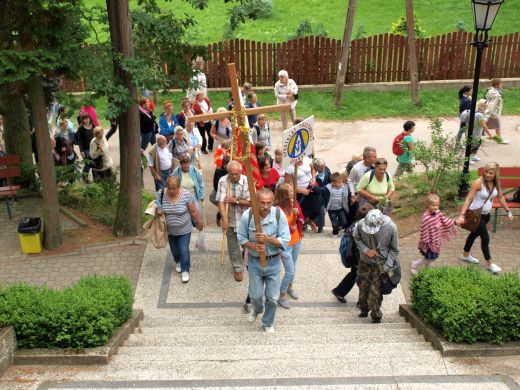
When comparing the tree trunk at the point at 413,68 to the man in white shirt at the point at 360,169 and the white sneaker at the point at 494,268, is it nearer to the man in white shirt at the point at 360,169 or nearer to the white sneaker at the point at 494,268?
the man in white shirt at the point at 360,169

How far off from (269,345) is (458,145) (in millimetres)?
6474

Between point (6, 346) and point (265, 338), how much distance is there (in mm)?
2642

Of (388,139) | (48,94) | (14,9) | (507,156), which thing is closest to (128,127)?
(48,94)

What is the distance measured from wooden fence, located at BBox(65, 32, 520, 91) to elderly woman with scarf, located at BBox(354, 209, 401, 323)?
42.9 ft

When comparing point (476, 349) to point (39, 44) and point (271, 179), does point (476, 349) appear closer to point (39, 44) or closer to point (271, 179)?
point (271, 179)

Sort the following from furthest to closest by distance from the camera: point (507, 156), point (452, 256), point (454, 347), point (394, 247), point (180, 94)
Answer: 1. point (180, 94)
2. point (507, 156)
3. point (452, 256)
4. point (394, 247)
5. point (454, 347)

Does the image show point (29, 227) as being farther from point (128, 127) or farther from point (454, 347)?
point (454, 347)

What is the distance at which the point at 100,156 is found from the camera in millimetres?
12359

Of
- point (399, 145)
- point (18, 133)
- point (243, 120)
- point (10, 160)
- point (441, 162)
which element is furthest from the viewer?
point (18, 133)

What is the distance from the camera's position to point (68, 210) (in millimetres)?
11711

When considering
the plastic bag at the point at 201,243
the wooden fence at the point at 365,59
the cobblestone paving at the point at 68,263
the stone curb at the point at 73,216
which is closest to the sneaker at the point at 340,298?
the plastic bag at the point at 201,243

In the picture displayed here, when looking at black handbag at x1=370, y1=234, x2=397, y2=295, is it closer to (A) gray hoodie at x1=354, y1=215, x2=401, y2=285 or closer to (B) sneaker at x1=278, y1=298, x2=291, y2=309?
(A) gray hoodie at x1=354, y1=215, x2=401, y2=285

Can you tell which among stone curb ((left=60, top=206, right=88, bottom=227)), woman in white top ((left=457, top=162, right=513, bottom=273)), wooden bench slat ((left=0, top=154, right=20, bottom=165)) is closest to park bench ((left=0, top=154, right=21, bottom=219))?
wooden bench slat ((left=0, top=154, right=20, bottom=165))

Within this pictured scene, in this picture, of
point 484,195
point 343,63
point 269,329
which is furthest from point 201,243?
point 343,63
